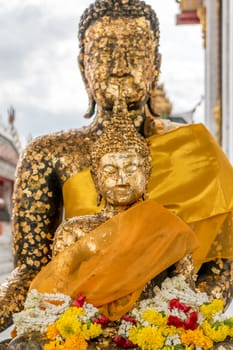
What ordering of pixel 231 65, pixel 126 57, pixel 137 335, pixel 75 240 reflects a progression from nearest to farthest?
pixel 137 335
pixel 75 240
pixel 126 57
pixel 231 65

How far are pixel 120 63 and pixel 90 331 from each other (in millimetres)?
811

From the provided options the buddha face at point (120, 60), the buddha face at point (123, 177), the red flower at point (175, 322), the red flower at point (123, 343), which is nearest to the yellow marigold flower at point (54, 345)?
the red flower at point (123, 343)

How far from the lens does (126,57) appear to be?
236 cm

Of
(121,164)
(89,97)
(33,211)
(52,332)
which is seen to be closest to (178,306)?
(52,332)

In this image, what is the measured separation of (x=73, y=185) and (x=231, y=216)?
0.44 meters

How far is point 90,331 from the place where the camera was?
1.82m

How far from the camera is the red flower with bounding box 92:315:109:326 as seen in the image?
1.87 metres

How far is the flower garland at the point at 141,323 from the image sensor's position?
71.3 inches

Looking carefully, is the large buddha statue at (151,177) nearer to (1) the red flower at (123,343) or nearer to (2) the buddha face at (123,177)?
(2) the buddha face at (123,177)

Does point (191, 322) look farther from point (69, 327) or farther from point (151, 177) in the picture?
point (151, 177)

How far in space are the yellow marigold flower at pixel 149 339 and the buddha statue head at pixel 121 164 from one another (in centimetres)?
37

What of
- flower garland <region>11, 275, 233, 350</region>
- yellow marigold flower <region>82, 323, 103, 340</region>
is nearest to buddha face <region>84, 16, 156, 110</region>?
flower garland <region>11, 275, 233, 350</region>

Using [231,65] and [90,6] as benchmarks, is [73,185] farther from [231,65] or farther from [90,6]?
[231,65]

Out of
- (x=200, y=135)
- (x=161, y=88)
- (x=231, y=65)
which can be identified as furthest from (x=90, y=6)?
(x=161, y=88)
